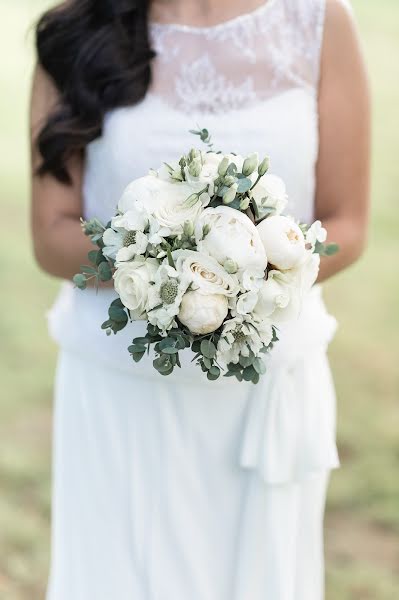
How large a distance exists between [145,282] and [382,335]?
509 cm

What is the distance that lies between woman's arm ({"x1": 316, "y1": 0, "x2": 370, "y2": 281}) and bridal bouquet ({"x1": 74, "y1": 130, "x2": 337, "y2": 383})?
2.00 ft

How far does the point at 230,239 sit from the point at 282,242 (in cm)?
10

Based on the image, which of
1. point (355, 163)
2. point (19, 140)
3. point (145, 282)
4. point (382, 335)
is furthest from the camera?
point (19, 140)

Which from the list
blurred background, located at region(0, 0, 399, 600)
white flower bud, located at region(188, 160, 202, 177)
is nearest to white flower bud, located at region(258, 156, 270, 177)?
white flower bud, located at region(188, 160, 202, 177)

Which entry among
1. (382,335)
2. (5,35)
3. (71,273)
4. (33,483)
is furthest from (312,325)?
(5,35)

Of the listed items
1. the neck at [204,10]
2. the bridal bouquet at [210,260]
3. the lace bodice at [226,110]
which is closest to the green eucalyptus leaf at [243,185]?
the bridal bouquet at [210,260]

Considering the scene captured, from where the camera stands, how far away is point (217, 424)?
2516 millimetres

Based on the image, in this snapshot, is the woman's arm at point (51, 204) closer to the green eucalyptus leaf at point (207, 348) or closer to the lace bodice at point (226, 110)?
the lace bodice at point (226, 110)

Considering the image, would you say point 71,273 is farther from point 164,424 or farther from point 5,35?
point 5,35

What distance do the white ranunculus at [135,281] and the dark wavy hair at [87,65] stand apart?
751 millimetres

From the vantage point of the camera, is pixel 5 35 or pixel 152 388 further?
pixel 5 35

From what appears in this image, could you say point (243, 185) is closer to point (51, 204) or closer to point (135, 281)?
point (135, 281)

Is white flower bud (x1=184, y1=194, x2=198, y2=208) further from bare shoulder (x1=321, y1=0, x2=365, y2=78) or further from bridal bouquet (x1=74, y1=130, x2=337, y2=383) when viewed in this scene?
bare shoulder (x1=321, y1=0, x2=365, y2=78)

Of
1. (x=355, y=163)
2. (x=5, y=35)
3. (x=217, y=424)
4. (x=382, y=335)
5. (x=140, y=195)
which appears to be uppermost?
(x=140, y=195)
